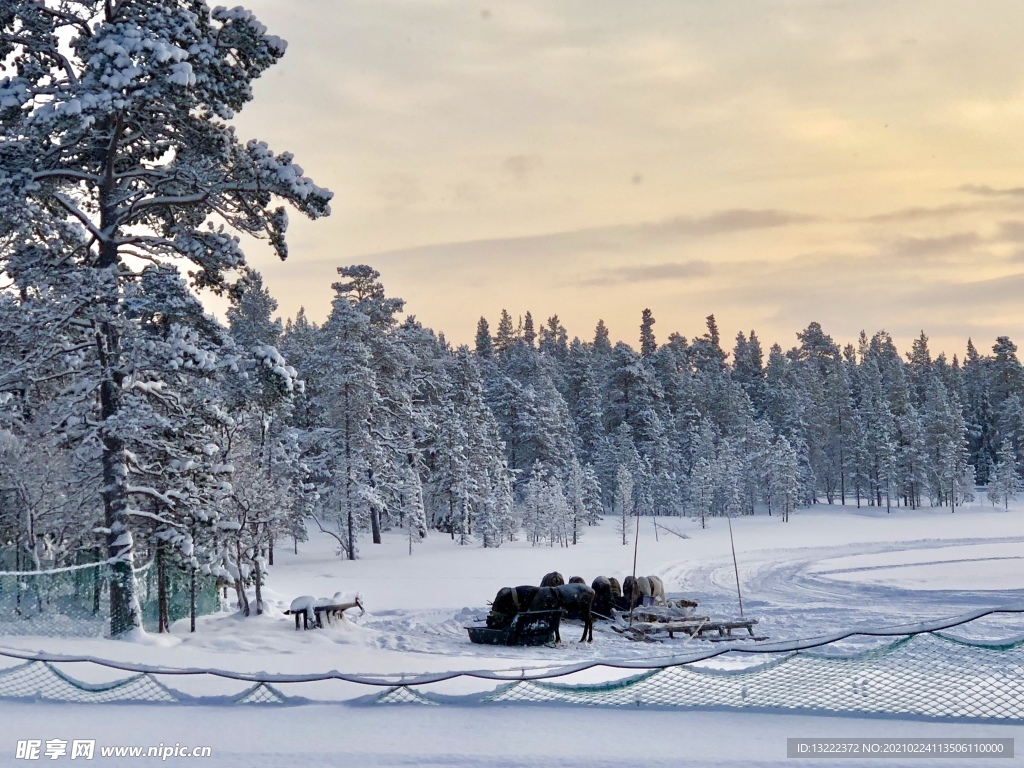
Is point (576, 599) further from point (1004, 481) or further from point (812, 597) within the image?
point (1004, 481)

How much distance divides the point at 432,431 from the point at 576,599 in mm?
44921

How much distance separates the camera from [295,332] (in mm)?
94812

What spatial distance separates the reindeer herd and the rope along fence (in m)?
12.4

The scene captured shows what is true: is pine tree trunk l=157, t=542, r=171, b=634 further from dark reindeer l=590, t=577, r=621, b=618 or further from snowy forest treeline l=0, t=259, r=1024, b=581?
dark reindeer l=590, t=577, r=621, b=618

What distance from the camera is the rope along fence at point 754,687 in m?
8.20

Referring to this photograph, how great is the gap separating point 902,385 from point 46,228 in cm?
11527

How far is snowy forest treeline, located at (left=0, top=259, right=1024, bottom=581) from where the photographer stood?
1803 centimetres

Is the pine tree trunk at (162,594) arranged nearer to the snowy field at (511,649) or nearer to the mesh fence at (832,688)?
the snowy field at (511,649)

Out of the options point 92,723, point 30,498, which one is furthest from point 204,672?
point 30,498

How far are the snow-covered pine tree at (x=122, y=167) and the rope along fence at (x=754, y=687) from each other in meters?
8.60

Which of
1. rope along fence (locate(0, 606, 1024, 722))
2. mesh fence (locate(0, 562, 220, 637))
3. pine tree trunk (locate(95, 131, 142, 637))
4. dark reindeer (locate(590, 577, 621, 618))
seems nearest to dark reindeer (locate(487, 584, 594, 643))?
dark reindeer (locate(590, 577, 621, 618))

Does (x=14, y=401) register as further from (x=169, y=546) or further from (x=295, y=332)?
(x=295, y=332)

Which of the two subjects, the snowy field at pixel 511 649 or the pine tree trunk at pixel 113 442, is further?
the pine tree trunk at pixel 113 442

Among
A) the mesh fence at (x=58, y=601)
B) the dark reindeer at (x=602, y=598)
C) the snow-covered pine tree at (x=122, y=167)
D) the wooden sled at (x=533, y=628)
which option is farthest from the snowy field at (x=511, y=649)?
the snow-covered pine tree at (x=122, y=167)
